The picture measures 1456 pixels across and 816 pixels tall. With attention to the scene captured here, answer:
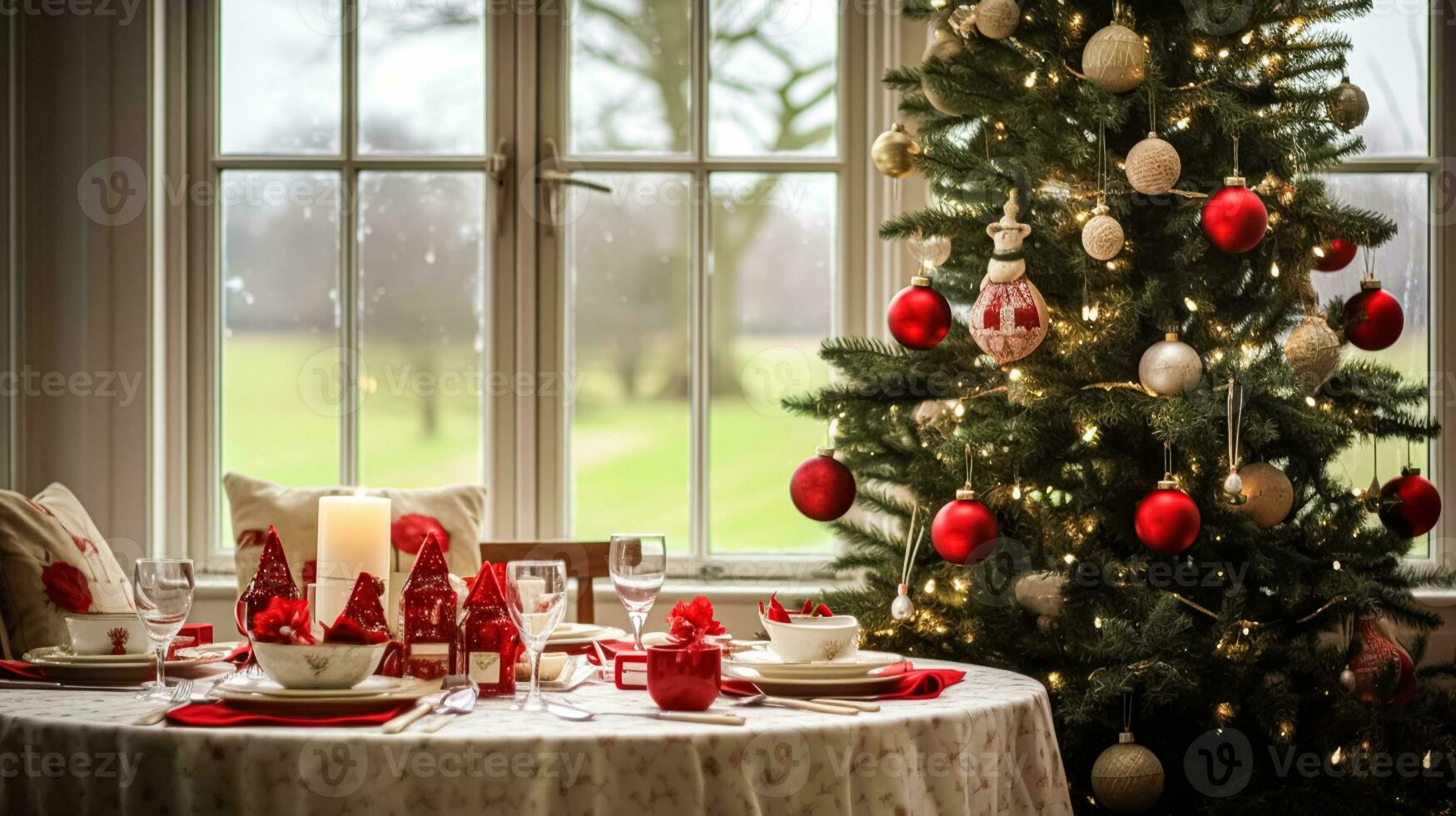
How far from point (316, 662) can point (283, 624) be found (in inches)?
1.9

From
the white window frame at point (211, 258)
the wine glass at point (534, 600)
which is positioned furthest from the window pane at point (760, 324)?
the wine glass at point (534, 600)

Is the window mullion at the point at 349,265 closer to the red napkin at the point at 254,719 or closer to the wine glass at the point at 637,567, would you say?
the wine glass at the point at 637,567

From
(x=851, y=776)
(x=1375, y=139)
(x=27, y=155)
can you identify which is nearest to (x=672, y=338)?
(x=27, y=155)

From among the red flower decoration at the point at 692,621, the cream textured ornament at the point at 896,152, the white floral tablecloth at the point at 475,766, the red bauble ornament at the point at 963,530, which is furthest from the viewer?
the cream textured ornament at the point at 896,152

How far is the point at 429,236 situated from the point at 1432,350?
8.50ft

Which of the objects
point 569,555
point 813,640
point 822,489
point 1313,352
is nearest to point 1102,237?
point 1313,352

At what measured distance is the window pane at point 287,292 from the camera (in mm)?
3135

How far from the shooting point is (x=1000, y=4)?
212 cm

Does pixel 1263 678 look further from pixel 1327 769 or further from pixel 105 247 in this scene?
pixel 105 247

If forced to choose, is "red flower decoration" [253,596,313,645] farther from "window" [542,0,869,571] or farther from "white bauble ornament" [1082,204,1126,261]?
"window" [542,0,869,571]

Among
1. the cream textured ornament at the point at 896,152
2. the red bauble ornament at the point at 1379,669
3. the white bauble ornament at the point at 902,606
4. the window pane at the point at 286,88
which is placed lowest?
the red bauble ornament at the point at 1379,669

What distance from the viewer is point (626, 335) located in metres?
3.16

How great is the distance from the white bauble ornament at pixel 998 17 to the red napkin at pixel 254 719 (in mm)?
1590

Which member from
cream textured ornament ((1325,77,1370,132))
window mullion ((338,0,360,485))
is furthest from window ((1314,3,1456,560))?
window mullion ((338,0,360,485))
